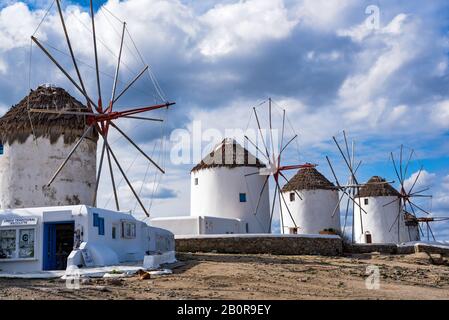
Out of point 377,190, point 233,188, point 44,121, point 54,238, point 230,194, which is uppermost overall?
point 44,121

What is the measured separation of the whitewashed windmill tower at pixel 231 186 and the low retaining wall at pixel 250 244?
651 cm

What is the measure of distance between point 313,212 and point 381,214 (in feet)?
22.5

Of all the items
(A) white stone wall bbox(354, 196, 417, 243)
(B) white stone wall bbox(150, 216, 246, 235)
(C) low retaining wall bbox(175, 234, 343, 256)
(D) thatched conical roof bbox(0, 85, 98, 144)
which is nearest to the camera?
(D) thatched conical roof bbox(0, 85, 98, 144)

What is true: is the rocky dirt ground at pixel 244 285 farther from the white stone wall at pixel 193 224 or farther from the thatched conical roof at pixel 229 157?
the thatched conical roof at pixel 229 157

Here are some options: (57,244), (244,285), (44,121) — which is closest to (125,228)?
(57,244)

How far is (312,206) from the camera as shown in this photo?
38531mm

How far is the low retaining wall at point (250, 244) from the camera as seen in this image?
27375 millimetres

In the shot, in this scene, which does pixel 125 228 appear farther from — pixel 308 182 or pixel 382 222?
pixel 382 222

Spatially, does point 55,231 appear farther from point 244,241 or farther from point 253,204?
point 253,204

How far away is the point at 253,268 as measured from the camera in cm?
1838

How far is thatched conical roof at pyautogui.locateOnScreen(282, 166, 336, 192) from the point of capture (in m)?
38.8

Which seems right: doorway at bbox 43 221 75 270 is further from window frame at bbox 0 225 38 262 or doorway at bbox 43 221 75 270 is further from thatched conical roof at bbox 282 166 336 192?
thatched conical roof at bbox 282 166 336 192

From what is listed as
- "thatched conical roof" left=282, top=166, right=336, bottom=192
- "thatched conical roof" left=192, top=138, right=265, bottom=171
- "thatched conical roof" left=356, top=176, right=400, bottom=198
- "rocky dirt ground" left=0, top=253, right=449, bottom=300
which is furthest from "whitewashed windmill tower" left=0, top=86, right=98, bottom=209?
"thatched conical roof" left=356, top=176, right=400, bottom=198

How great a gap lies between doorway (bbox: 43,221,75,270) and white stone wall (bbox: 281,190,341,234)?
20.8m
